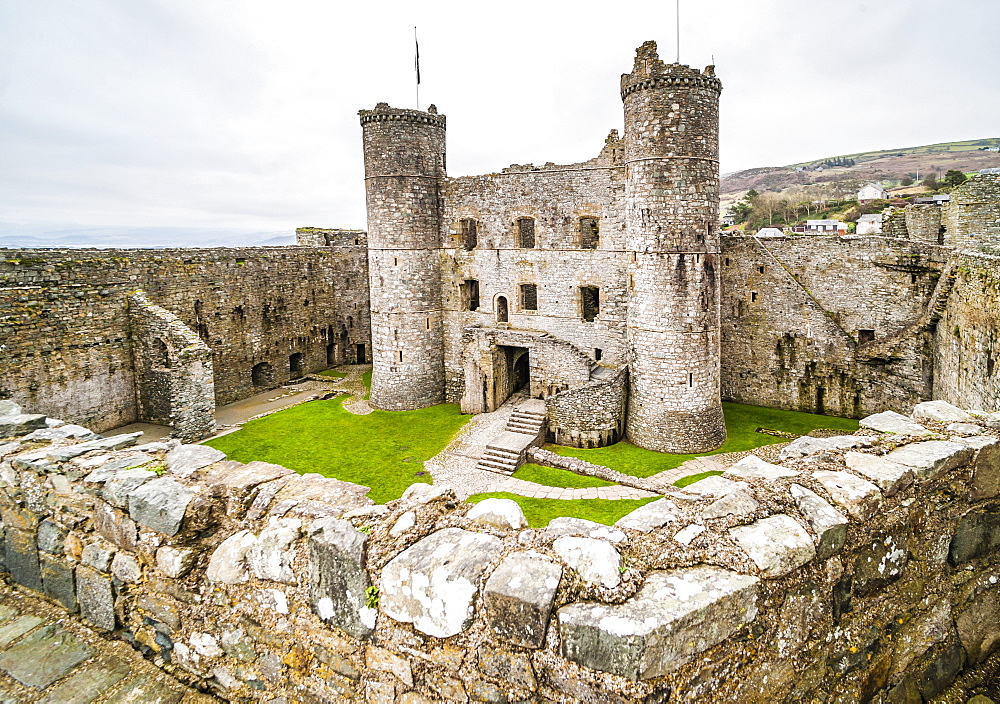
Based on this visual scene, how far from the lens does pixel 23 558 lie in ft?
15.6

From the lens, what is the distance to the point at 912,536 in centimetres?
360

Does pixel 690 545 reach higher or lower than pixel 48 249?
lower

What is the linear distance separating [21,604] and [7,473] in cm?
107

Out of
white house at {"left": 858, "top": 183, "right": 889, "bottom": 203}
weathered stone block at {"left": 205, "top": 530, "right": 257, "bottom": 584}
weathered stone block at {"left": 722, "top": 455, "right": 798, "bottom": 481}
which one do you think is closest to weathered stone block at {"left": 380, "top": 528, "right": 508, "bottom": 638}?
weathered stone block at {"left": 205, "top": 530, "right": 257, "bottom": 584}

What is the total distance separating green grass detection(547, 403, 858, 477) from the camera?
14969 mm

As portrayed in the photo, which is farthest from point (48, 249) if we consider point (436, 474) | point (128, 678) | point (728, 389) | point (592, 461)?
point (728, 389)

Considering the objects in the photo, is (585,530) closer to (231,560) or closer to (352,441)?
(231,560)

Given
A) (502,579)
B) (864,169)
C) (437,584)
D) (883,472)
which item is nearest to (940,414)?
(883,472)

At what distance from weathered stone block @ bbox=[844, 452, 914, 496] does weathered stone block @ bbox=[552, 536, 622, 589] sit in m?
1.76

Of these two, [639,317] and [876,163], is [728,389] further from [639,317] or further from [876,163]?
[876,163]

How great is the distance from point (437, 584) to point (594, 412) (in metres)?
13.6

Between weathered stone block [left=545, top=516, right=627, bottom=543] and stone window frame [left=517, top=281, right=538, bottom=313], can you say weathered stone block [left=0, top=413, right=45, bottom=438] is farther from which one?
stone window frame [left=517, top=281, right=538, bottom=313]

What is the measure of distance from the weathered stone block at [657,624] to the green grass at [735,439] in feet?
38.8

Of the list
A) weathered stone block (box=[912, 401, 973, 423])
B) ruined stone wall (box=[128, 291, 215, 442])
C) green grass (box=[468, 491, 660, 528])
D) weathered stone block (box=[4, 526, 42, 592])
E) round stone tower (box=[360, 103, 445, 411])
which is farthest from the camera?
round stone tower (box=[360, 103, 445, 411])
